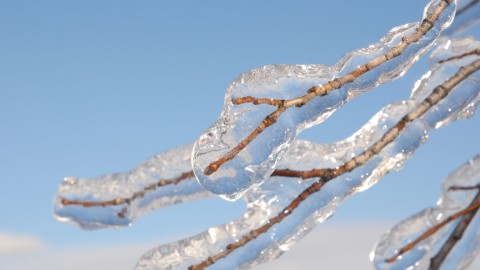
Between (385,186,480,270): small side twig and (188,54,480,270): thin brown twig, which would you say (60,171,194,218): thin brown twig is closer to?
(188,54,480,270): thin brown twig

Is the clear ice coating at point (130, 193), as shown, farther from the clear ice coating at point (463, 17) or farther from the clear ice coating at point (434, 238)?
the clear ice coating at point (463, 17)

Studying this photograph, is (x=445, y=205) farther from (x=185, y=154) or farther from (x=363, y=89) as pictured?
(x=185, y=154)

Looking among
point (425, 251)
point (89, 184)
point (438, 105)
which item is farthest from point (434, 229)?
point (89, 184)

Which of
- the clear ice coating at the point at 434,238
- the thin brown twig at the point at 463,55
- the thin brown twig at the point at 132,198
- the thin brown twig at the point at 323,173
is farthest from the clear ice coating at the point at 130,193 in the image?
the thin brown twig at the point at 463,55

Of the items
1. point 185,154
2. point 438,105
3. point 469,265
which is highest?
point 185,154

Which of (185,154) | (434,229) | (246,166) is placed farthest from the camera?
(185,154)

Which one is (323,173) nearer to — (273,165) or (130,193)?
(273,165)
